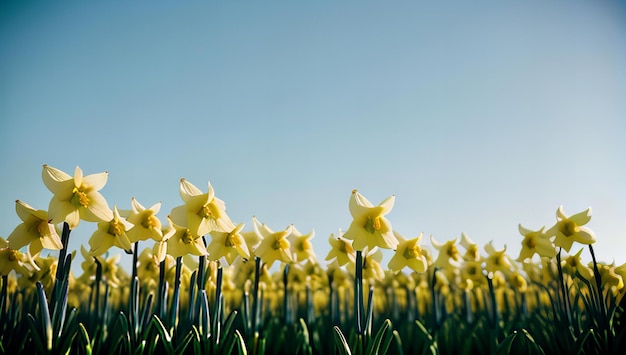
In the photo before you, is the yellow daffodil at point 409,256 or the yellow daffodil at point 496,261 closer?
the yellow daffodil at point 409,256

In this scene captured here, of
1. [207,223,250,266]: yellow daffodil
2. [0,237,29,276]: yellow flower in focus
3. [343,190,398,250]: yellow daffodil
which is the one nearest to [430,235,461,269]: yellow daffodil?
[343,190,398,250]: yellow daffodil

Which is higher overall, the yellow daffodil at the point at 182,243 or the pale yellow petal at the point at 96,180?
the pale yellow petal at the point at 96,180

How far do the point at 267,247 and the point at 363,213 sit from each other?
2.58 ft

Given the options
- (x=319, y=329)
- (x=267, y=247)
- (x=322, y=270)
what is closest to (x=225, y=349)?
(x=267, y=247)

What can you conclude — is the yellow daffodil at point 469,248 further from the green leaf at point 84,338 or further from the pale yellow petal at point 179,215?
the green leaf at point 84,338

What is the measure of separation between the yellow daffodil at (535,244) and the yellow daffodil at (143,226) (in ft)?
8.60

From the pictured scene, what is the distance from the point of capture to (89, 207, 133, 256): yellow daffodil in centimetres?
227

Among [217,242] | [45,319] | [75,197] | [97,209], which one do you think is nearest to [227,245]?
[217,242]

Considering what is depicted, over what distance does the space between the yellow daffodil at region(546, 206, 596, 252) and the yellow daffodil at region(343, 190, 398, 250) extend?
55.5 inches

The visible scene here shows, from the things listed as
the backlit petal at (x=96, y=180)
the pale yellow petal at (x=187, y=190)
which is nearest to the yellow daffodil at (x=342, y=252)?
the pale yellow petal at (x=187, y=190)

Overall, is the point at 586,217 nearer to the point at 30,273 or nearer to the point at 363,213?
the point at 363,213

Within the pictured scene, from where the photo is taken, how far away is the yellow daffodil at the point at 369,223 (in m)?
2.23

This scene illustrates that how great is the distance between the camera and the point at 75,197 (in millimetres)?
2035

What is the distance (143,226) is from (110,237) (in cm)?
20
